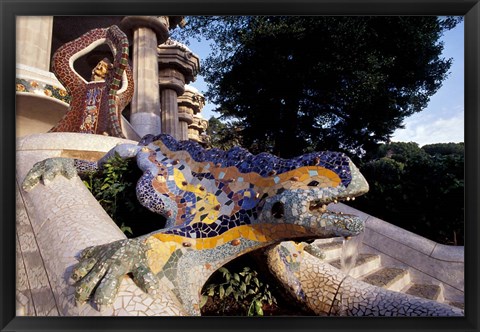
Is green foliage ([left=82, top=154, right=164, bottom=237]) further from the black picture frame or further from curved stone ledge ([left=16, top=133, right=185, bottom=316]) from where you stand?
the black picture frame

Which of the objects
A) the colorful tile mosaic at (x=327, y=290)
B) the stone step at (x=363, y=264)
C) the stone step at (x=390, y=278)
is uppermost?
the colorful tile mosaic at (x=327, y=290)

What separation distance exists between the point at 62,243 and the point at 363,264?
4.09 metres

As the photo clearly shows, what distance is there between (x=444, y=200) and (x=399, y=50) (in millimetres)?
6936

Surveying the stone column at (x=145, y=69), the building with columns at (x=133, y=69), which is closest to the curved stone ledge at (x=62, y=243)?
the building with columns at (x=133, y=69)

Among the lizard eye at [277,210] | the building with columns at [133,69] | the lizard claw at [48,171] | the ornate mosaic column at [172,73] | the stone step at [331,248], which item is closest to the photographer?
the lizard eye at [277,210]

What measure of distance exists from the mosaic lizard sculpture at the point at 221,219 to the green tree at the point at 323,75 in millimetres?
8921

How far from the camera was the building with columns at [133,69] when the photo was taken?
7402mm

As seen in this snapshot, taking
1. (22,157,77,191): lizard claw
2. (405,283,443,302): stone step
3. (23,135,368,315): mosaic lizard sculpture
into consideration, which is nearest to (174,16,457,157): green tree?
(405,283,443,302): stone step

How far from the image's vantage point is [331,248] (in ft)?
18.0

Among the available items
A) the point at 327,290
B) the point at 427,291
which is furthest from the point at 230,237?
the point at 427,291

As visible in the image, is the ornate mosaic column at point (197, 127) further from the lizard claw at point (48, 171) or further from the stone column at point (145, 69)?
the lizard claw at point (48, 171)

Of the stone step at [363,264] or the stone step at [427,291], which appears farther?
the stone step at [363,264]
